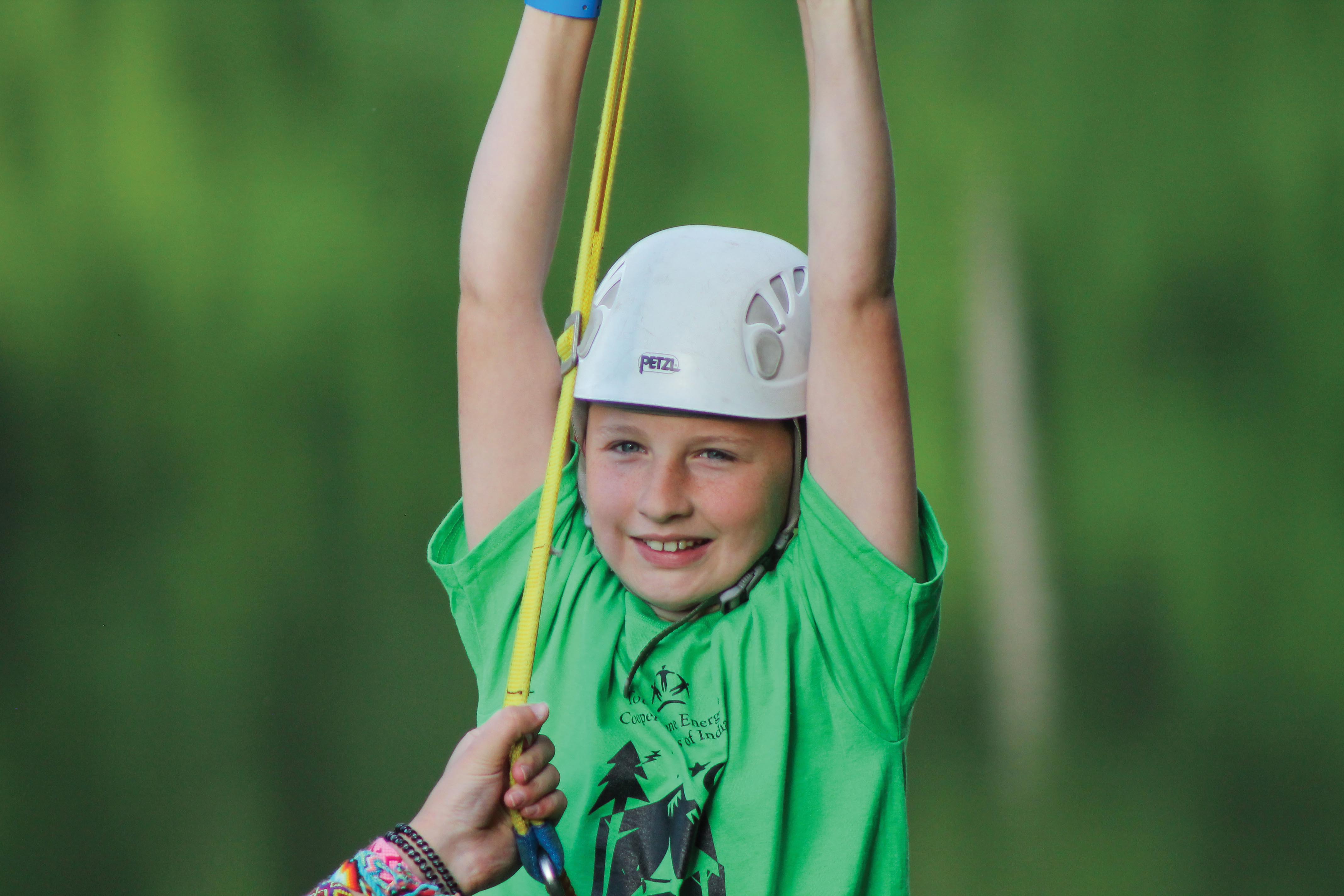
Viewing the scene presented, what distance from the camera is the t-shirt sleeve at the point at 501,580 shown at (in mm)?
1345

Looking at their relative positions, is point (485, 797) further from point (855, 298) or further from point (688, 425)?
point (855, 298)

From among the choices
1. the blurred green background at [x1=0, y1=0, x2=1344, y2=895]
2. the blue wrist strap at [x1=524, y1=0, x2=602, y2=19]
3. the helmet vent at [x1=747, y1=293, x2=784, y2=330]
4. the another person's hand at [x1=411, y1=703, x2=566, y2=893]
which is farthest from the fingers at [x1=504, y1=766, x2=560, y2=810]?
the blurred green background at [x1=0, y1=0, x2=1344, y2=895]

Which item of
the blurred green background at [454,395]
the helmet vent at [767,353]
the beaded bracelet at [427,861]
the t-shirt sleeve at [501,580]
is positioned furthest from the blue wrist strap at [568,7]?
the blurred green background at [454,395]

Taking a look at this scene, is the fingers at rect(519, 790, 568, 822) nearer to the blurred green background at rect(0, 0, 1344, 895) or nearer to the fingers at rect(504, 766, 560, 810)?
the fingers at rect(504, 766, 560, 810)

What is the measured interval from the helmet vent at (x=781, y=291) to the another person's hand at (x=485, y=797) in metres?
0.47

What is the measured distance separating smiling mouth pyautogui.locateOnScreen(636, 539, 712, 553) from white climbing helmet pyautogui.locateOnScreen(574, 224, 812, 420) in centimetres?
12

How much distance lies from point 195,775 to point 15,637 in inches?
16.6

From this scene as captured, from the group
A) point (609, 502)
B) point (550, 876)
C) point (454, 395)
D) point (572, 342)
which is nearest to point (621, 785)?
point (550, 876)

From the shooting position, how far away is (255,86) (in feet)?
8.70

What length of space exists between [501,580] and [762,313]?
37 cm

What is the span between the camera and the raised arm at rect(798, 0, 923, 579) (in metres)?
1.10

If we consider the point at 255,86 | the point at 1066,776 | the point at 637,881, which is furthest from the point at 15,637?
the point at 1066,776

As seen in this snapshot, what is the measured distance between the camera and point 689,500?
1.24 meters

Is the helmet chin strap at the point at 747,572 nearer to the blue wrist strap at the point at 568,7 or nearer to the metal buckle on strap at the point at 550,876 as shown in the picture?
the metal buckle on strap at the point at 550,876
